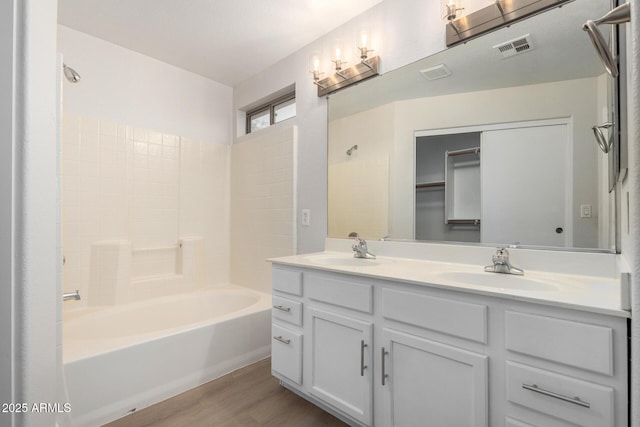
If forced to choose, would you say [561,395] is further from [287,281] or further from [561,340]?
[287,281]

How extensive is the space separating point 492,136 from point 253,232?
83.5 inches

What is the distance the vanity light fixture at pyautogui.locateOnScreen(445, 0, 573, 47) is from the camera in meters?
1.37

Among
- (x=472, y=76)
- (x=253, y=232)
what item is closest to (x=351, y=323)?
(x=472, y=76)

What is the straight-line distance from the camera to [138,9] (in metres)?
2.02

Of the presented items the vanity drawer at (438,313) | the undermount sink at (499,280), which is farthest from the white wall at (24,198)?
the undermount sink at (499,280)

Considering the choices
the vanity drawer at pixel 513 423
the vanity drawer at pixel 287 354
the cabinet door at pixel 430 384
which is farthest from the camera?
the vanity drawer at pixel 287 354

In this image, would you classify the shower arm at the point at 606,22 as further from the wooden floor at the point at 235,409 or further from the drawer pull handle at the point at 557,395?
the wooden floor at the point at 235,409

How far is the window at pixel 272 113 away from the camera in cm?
280

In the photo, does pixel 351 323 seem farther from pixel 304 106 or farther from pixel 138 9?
pixel 138 9

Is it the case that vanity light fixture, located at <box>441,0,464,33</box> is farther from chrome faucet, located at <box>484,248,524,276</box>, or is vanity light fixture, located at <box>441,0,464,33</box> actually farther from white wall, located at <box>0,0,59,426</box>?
white wall, located at <box>0,0,59,426</box>

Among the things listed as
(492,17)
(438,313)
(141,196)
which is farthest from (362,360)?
(141,196)

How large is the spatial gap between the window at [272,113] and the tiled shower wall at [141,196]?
0.41m

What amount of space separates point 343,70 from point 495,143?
1.16 meters

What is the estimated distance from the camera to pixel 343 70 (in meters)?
2.14
